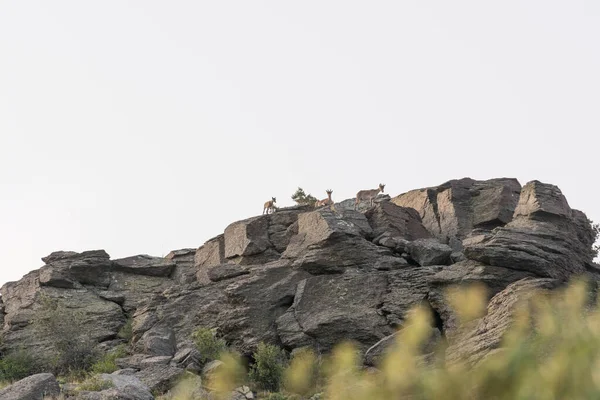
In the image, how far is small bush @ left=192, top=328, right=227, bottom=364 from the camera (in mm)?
30333

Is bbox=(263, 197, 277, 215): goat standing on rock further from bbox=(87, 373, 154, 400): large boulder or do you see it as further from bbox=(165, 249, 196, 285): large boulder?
bbox=(87, 373, 154, 400): large boulder

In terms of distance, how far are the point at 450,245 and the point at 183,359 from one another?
15.0m

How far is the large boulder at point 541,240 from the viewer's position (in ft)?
95.6

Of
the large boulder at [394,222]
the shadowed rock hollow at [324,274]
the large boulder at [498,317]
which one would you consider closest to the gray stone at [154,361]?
the shadowed rock hollow at [324,274]

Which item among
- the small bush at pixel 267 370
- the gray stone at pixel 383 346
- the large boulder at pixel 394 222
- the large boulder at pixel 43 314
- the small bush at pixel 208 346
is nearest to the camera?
the gray stone at pixel 383 346

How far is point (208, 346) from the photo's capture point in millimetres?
30578

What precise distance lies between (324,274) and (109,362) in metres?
10.4

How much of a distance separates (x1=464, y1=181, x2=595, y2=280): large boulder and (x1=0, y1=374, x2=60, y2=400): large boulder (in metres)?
17.1

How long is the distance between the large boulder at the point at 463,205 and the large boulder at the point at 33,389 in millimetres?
20391

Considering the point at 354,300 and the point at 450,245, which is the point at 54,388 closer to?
the point at 354,300

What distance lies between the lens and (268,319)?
32312mm

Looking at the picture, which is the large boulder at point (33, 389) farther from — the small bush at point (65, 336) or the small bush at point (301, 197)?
the small bush at point (301, 197)

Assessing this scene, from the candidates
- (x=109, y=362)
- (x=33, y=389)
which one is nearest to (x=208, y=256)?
(x=109, y=362)

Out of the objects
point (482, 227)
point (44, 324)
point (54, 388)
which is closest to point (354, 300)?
point (482, 227)
